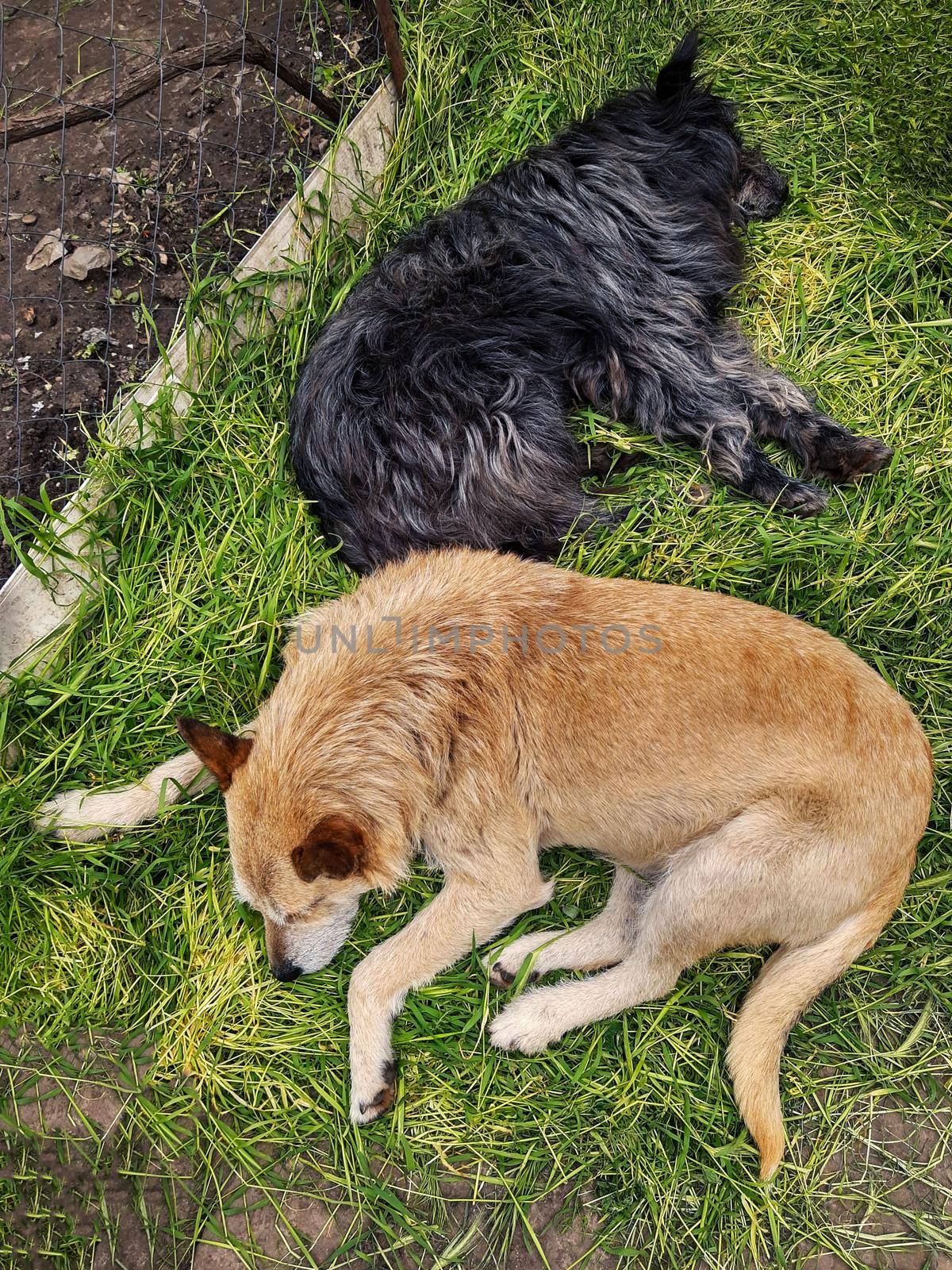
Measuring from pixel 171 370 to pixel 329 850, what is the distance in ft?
7.97

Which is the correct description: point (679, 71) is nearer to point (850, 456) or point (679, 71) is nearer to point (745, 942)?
point (850, 456)

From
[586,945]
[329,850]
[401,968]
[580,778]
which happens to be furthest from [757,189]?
[401,968]

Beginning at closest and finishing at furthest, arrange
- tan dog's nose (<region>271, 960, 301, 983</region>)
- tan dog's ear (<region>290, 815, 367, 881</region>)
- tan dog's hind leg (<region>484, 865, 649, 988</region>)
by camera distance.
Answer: tan dog's ear (<region>290, 815, 367, 881</region>), tan dog's nose (<region>271, 960, 301, 983</region>), tan dog's hind leg (<region>484, 865, 649, 988</region>)

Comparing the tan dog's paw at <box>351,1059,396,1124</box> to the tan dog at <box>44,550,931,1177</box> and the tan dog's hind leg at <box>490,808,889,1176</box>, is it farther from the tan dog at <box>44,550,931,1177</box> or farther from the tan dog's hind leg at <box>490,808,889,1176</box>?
the tan dog's hind leg at <box>490,808,889,1176</box>

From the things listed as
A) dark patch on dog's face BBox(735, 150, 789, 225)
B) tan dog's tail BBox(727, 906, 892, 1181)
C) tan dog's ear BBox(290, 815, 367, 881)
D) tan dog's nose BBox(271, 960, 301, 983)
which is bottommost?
tan dog's tail BBox(727, 906, 892, 1181)

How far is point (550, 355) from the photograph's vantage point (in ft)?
12.3

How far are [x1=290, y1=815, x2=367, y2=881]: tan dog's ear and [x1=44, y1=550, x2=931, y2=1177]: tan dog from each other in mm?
22

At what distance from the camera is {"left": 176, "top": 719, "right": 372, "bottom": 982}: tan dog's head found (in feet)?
8.68

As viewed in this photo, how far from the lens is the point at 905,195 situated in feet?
14.1

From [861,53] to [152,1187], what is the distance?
6367mm

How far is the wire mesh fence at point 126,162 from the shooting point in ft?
13.4

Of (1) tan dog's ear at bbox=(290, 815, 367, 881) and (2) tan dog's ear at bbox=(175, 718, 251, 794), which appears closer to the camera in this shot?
(1) tan dog's ear at bbox=(290, 815, 367, 881)

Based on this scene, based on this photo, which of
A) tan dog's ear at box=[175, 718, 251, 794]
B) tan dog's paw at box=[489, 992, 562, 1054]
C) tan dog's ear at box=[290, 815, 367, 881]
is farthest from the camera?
tan dog's paw at box=[489, 992, 562, 1054]

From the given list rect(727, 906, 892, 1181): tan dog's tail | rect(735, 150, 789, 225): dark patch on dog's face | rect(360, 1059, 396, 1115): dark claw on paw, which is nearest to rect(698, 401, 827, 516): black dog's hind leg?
rect(735, 150, 789, 225): dark patch on dog's face
